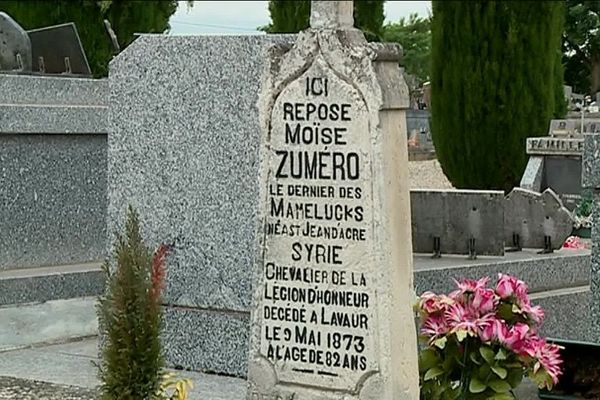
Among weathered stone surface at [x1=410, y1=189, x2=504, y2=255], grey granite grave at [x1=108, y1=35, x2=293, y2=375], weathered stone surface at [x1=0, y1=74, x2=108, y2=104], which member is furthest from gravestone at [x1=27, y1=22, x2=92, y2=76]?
weathered stone surface at [x1=410, y1=189, x2=504, y2=255]

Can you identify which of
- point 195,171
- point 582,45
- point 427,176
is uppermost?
point 582,45

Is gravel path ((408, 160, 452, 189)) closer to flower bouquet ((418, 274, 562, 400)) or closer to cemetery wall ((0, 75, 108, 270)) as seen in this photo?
cemetery wall ((0, 75, 108, 270))

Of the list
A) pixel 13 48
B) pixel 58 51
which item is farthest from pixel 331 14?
pixel 58 51

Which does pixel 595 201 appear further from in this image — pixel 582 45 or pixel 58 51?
pixel 582 45

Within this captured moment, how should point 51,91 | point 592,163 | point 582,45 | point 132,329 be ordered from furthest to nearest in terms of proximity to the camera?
1. point 582,45
2. point 51,91
3. point 592,163
4. point 132,329

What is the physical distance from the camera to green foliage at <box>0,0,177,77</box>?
18500 millimetres

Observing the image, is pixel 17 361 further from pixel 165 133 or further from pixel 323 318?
pixel 323 318

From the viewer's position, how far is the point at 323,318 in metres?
4.99

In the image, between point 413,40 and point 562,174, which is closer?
point 562,174

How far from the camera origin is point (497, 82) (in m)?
19.1

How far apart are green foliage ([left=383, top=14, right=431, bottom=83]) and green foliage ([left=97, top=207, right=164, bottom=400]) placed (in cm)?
5308

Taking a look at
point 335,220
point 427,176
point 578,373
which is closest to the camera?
point 335,220

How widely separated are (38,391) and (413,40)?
56.6 metres

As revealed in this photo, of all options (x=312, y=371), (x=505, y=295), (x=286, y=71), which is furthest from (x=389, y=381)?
(x=286, y=71)
